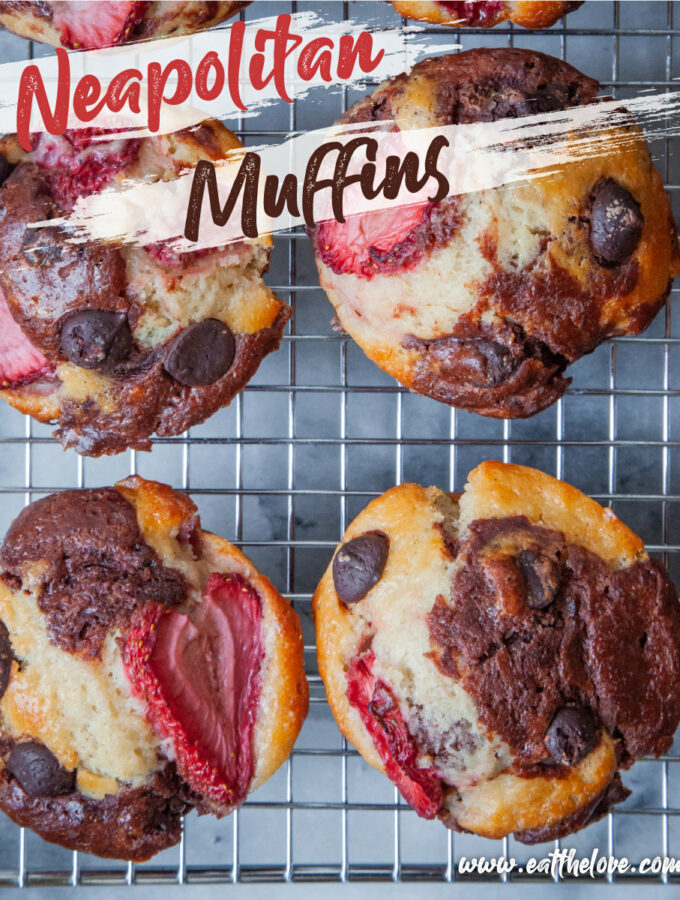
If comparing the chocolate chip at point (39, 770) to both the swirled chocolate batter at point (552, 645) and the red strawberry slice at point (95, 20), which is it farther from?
the red strawberry slice at point (95, 20)

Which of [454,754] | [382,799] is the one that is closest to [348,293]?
[454,754]

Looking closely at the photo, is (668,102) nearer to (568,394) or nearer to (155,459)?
(568,394)

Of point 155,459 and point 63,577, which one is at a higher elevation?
point 155,459

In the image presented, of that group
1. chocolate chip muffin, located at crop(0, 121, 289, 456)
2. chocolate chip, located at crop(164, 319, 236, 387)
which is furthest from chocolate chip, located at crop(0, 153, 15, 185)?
chocolate chip, located at crop(164, 319, 236, 387)

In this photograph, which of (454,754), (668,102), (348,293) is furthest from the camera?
(668,102)

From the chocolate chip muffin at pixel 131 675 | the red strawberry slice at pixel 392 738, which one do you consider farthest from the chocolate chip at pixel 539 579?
the chocolate chip muffin at pixel 131 675

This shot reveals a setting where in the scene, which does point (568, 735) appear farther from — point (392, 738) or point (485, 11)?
point (485, 11)

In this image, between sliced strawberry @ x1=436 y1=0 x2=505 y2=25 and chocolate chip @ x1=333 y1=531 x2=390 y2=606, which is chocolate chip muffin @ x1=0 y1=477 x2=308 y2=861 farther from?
sliced strawberry @ x1=436 y1=0 x2=505 y2=25

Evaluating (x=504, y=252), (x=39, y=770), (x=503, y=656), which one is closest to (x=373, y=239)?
(x=504, y=252)
